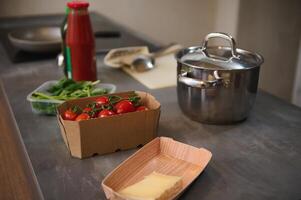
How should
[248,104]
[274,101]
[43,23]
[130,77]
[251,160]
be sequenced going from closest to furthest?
[251,160] < [248,104] < [274,101] < [130,77] < [43,23]

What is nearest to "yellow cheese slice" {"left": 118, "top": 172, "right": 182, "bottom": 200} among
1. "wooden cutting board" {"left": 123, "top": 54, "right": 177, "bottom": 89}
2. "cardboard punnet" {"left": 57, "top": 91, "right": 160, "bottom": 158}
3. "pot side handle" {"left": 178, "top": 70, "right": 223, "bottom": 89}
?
"cardboard punnet" {"left": 57, "top": 91, "right": 160, "bottom": 158}

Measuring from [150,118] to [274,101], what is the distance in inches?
15.6

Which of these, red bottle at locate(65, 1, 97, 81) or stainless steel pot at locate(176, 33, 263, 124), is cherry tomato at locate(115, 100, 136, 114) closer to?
stainless steel pot at locate(176, 33, 263, 124)

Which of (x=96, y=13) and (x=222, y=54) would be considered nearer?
(x=222, y=54)

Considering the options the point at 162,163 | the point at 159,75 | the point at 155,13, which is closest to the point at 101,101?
the point at 162,163

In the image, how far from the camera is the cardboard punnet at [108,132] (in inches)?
28.9

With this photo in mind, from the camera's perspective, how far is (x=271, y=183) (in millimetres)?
669

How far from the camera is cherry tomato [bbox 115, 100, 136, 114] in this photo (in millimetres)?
777

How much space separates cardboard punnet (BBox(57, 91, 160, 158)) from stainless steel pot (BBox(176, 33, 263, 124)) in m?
0.10

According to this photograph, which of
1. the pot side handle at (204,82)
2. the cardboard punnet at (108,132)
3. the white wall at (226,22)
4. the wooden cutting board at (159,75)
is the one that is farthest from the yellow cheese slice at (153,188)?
the white wall at (226,22)

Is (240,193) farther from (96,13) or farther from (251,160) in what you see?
(96,13)

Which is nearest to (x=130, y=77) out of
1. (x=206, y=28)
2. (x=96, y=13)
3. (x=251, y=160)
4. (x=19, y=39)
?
(x=19, y=39)

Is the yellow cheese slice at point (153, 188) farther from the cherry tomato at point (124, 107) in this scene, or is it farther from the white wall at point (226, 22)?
the white wall at point (226, 22)

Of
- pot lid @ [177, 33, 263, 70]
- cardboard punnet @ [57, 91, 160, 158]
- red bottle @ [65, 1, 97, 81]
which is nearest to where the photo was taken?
cardboard punnet @ [57, 91, 160, 158]
